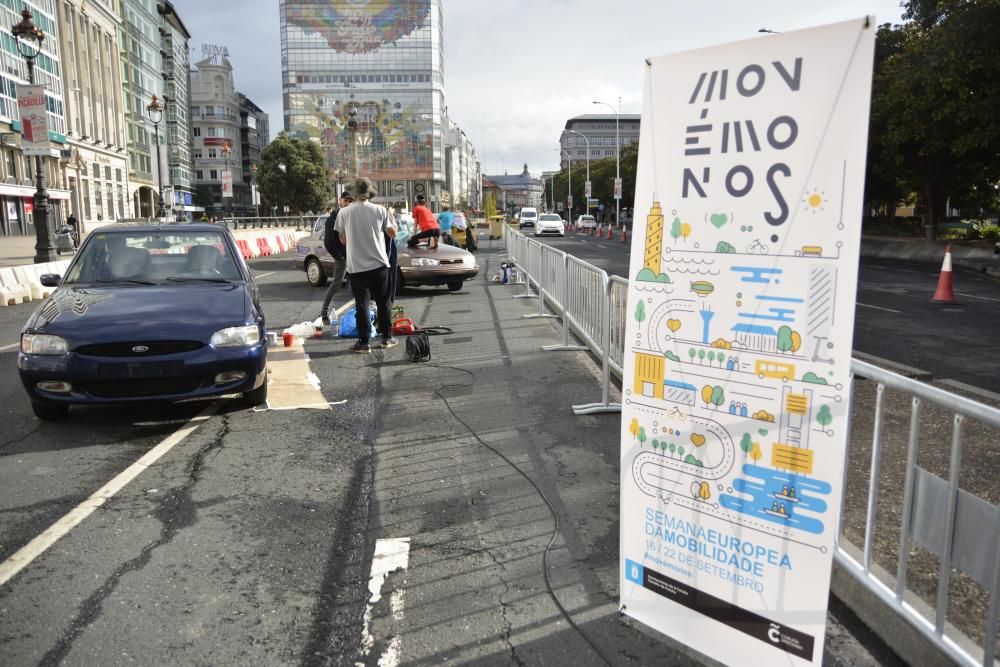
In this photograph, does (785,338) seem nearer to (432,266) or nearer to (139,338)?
(139,338)

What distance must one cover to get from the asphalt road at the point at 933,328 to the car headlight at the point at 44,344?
7568 mm

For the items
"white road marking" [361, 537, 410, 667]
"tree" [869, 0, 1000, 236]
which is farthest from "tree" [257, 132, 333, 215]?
"white road marking" [361, 537, 410, 667]

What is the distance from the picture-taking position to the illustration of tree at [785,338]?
2.53 metres

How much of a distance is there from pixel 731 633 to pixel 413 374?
550 centimetres

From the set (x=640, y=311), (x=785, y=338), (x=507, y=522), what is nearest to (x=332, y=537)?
(x=507, y=522)

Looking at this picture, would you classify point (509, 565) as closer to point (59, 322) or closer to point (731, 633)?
point (731, 633)

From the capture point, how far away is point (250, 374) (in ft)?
19.7

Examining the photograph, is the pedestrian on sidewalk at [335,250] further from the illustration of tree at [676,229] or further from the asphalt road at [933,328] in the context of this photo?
the illustration of tree at [676,229]

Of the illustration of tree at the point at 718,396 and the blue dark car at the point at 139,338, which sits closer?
the illustration of tree at the point at 718,396

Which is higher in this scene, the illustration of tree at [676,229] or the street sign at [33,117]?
the street sign at [33,117]

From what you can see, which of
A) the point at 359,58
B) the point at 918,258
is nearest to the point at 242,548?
the point at 918,258

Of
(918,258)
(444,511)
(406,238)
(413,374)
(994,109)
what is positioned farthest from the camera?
(918,258)

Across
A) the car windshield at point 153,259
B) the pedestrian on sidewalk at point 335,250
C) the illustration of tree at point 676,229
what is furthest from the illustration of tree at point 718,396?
the pedestrian on sidewalk at point 335,250

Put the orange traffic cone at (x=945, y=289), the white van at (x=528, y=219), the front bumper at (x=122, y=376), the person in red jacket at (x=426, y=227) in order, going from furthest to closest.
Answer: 1. the white van at (x=528, y=219)
2. the person in red jacket at (x=426, y=227)
3. the orange traffic cone at (x=945, y=289)
4. the front bumper at (x=122, y=376)
